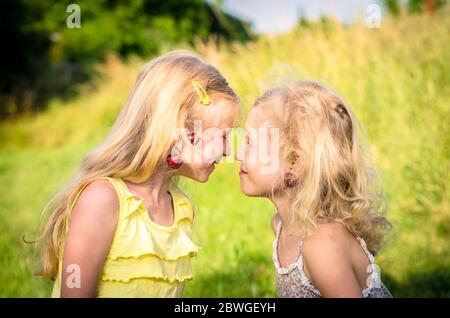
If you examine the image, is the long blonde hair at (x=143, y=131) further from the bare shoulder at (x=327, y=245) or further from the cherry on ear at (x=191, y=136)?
the bare shoulder at (x=327, y=245)

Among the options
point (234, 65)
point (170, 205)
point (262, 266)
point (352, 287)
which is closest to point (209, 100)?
point (170, 205)

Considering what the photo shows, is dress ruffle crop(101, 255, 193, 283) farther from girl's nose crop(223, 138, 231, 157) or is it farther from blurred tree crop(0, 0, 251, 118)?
blurred tree crop(0, 0, 251, 118)

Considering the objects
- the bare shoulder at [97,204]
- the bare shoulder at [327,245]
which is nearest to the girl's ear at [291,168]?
the bare shoulder at [327,245]

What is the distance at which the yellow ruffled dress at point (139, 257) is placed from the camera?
83.0 inches

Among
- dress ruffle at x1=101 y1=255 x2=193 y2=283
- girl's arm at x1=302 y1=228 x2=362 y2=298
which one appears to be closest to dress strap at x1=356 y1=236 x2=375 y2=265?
girl's arm at x1=302 y1=228 x2=362 y2=298

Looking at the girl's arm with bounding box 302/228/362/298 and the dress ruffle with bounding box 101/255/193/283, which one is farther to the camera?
the dress ruffle with bounding box 101/255/193/283

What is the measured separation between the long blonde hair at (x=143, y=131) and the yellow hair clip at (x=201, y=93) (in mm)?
15

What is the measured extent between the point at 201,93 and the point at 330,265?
847mm

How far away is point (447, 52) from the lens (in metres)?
5.10

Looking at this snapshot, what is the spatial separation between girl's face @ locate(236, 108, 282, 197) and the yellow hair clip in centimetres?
25

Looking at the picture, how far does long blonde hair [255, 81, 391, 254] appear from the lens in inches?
87.4

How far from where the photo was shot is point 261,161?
7.60ft
